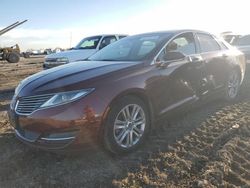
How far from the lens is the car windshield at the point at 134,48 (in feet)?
15.6

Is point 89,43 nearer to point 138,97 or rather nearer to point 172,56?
point 172,56

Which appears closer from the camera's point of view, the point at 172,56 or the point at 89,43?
Answer: the point at 172,56

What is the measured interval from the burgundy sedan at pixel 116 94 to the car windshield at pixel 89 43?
6.53 metres

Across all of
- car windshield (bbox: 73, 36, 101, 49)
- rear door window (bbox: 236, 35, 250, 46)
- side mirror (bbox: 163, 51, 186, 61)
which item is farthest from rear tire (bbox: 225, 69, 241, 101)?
rear door window (bbox: 236, 35, 250, 46)

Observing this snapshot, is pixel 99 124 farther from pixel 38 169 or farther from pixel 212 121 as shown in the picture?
pixel 212 121

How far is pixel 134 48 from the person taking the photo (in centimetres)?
514

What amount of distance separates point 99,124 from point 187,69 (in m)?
2.07

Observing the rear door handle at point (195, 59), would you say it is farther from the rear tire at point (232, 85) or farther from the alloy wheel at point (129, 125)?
the alloy wheel at point (129, 125)

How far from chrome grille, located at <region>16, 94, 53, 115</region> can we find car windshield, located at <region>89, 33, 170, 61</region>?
1.57 metres

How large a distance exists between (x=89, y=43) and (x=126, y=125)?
866 centimetres

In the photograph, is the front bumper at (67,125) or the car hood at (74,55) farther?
the car hood at (74,55)

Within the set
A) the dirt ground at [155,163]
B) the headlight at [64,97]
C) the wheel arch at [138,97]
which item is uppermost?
the headlight at [64,97]

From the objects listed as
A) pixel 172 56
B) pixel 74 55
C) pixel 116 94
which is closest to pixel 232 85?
pixel 172 56

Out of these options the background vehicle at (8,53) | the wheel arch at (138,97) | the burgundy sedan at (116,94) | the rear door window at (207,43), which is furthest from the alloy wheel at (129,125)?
the background vehicle at (8,53)
